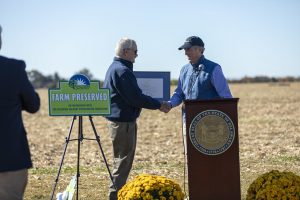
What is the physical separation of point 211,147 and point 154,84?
1912 mm

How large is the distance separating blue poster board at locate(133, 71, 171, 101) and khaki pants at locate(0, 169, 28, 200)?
3691mm

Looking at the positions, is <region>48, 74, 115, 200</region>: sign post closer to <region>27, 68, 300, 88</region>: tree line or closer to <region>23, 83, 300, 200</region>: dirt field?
<region>23, 83, 300, 200</region>: dirt field

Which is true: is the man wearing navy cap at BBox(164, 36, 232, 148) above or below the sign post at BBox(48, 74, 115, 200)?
above

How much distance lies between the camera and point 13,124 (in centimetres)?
534

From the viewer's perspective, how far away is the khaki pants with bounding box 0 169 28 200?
17.5ft

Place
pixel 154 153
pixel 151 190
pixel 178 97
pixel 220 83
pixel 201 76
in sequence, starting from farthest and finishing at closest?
1. pixel 154 153
2. pixel 178 97
3. pixel 201 76
4. pixel 220 83
5. pixel 151 190

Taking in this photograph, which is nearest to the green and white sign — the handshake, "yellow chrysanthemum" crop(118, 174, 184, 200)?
the handshake

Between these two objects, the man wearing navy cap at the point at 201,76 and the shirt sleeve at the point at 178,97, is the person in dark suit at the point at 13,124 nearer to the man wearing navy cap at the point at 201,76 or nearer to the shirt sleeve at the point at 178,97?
the man wearing navy cap at the point at 201,76

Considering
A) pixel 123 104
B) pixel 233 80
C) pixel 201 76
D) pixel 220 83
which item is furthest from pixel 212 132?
pixel 233 80

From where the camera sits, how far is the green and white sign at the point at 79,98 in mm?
7480

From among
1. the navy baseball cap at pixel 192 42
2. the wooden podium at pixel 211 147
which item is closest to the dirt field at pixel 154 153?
the wooden podium at pixel 211 147

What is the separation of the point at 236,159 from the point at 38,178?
15.8ft

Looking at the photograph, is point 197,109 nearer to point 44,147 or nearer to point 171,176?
point 171,176

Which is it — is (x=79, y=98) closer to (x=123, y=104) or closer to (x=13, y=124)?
(x=123, y=104)
